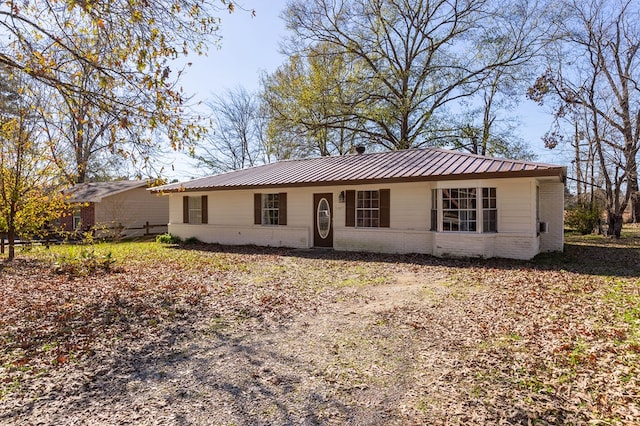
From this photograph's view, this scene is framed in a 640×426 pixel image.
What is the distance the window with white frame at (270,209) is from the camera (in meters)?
15.7

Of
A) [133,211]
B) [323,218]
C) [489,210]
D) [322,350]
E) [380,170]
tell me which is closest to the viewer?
[322,350]

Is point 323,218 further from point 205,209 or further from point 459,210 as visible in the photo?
point 205,209

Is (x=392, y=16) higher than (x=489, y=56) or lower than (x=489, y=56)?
higher

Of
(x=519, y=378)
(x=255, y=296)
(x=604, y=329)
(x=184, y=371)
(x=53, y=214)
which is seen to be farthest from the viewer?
(x=53, y=214)

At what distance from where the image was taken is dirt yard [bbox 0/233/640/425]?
11.1 ft

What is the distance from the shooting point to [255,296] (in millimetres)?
7445

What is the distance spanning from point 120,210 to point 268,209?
11.4 m

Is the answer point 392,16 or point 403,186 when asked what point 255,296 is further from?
point 392,16


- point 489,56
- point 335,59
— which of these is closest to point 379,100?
point 335,59

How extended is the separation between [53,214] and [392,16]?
1931 centimetres

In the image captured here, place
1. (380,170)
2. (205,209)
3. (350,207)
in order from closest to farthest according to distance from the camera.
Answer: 1. (380,170)
2. (350,207)
3. (205,209)

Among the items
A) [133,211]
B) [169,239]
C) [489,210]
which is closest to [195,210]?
[169,239]

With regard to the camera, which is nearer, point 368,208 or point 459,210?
point 459,210

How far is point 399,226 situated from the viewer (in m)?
13.0
